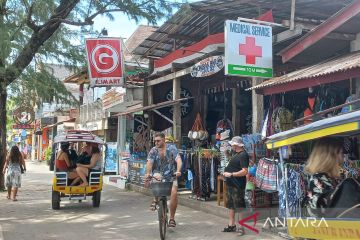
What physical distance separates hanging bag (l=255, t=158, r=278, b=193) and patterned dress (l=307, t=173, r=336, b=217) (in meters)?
4.08

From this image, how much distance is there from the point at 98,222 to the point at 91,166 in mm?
2186

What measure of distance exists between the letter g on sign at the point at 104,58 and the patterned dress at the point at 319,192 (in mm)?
10390

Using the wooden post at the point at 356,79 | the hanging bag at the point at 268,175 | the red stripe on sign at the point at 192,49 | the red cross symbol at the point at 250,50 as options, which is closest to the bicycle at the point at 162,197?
the hanging bag at the point at 268,175

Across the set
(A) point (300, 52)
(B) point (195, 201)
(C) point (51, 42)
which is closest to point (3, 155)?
(C) point (51, 42)

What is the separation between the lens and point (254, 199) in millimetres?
8953

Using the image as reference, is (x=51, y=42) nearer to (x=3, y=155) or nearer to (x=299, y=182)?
(x=3, y=155)

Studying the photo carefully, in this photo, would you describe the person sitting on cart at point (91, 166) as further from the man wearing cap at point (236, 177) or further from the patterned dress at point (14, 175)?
the man wearing cap at point (236, 177)

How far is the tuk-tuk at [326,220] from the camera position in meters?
3.13

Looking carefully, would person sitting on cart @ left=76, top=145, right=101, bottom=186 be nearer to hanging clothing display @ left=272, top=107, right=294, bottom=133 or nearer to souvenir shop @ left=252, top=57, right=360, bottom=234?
souvenir shop @ left=252, top=57, right=360, bottom=234

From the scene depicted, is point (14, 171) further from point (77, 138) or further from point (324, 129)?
point (324, 129)

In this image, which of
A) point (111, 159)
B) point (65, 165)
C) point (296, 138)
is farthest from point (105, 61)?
point (296, 138)

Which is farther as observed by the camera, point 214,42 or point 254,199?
point 214,42

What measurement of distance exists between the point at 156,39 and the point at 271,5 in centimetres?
499

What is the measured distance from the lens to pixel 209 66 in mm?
10688
